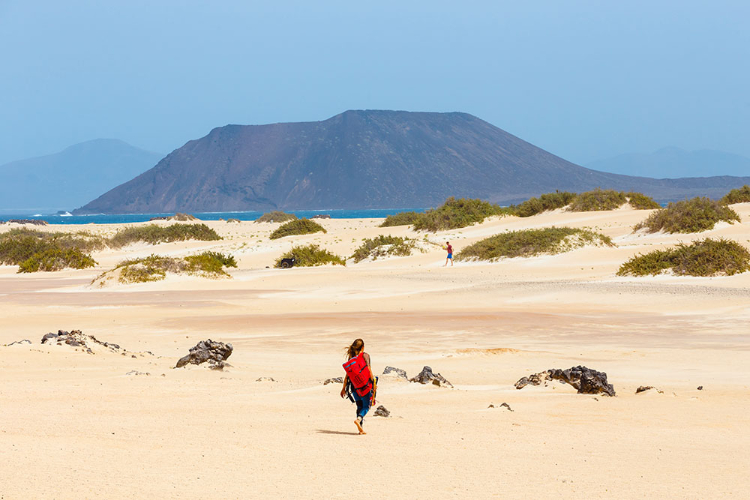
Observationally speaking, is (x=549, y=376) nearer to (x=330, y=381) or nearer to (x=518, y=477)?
(x=330, y=381)

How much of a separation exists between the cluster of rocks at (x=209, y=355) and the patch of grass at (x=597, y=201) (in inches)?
1853

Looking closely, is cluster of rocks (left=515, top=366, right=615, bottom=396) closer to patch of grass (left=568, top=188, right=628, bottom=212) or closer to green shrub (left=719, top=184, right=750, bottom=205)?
patch of grass (left=568, top=188, right=628, bottom=212)

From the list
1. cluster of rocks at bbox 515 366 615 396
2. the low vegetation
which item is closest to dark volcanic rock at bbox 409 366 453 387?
cluster of rocks at bbox 515 366 615 396

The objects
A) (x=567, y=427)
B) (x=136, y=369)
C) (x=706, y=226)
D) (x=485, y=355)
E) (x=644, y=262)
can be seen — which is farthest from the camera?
(x=706, y=226)

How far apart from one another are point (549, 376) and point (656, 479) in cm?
462

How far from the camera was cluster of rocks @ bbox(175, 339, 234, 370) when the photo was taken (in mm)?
12958

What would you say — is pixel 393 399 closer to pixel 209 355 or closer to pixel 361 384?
pixel 361 384

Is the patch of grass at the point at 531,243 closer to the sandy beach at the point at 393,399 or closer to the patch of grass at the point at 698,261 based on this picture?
the patch of grass at the point at 698,261

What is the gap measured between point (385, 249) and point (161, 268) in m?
13.8

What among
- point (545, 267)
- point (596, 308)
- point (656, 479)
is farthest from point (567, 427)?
point (545, 267)

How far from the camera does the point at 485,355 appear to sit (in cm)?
1489

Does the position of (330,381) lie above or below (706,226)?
below

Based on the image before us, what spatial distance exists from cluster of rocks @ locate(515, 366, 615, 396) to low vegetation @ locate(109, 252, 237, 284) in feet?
72.6

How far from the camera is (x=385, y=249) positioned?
43.2 metres
